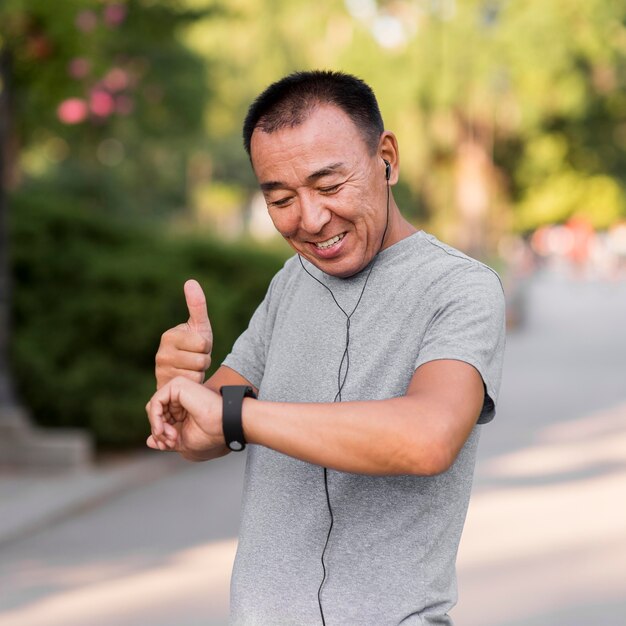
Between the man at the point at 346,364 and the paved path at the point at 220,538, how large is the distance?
3.77m

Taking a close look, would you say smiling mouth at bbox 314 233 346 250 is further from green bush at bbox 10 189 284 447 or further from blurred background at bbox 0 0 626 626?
green bush at bbox 10 189 284 447

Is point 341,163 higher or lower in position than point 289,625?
higher

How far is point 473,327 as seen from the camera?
2.07m

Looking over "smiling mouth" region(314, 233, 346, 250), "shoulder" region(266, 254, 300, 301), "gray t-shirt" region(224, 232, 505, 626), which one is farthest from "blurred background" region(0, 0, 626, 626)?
"smiling mouth" region(314, 233, 346, 250)

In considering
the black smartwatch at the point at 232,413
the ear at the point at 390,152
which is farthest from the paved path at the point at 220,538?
the black smartwatch at the point at 232,413

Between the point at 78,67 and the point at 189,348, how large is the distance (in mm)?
8203

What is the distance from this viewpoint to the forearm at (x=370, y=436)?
192 centimetres

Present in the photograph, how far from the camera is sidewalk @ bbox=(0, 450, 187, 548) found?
8.28 m

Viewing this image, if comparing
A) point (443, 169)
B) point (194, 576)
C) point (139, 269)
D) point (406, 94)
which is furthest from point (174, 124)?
point (443, 169)

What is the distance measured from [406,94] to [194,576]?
24576 mm

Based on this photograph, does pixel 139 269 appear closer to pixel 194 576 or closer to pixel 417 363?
pixel 194 576

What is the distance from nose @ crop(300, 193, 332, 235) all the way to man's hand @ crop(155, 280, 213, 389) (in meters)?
0.23

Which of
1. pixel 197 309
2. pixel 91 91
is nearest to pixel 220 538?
pixel 197 309

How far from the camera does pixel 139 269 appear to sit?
11.2m
